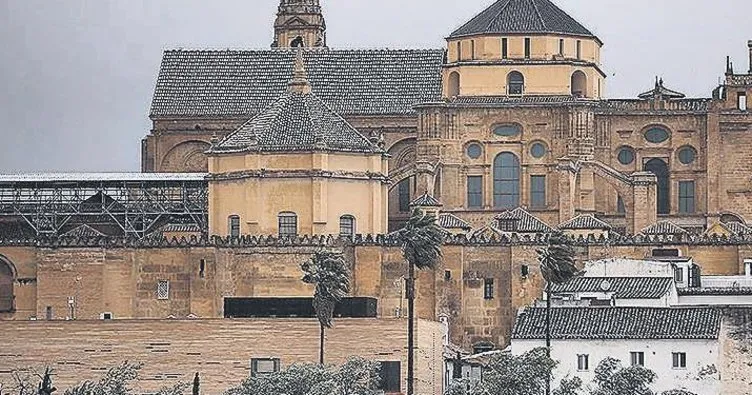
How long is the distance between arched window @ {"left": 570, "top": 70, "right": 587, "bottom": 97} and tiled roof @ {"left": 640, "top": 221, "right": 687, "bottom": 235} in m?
8.50

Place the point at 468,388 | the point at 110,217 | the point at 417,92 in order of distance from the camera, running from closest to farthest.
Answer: the point at 468,388, the point at 110,217, the point at 417,92

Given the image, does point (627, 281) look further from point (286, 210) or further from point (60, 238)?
point (60, 238)

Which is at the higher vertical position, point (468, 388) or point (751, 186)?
point (751, 186)

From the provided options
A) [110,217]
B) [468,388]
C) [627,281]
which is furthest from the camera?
[110,217]

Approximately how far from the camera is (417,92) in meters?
136

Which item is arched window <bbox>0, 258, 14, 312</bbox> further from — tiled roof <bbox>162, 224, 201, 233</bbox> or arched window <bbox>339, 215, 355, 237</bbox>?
arched window <bbox>339, 215, 355, 237</bbox>

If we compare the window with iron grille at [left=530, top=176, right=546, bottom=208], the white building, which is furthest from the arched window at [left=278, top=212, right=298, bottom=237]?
the window with iron grille at [left=530, top=176, right=546, bottom=208]

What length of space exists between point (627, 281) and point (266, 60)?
29976 millimetres

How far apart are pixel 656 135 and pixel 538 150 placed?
16.5ft

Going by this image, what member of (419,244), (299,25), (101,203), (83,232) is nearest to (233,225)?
(83,232)

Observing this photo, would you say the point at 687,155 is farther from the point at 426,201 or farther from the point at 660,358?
the point at 660,358

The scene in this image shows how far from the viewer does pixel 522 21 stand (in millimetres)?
130375

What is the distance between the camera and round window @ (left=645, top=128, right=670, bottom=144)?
130 meters

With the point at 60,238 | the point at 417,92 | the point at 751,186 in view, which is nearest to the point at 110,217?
the point at 60,238
